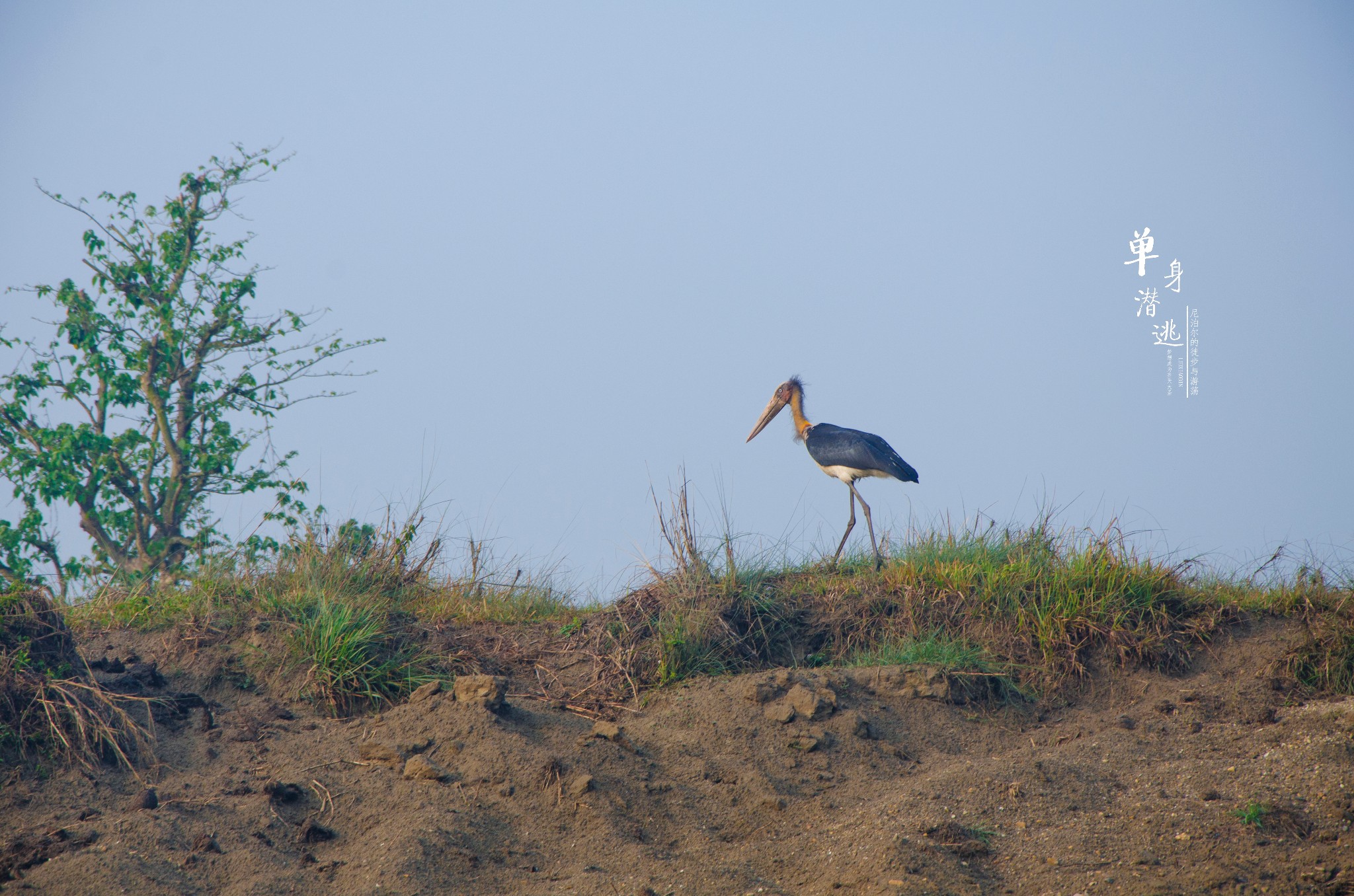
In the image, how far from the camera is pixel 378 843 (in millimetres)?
4059

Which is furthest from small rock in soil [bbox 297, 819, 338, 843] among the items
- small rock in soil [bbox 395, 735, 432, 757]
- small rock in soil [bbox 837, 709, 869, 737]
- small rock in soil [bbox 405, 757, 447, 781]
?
small rock in soil [bbox 837, 709, 869, 737]

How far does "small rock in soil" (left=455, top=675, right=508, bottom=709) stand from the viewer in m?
4.99

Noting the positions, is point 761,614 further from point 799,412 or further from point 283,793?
point 799,412

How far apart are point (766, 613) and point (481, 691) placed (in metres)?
2.17

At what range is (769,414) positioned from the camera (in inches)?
440

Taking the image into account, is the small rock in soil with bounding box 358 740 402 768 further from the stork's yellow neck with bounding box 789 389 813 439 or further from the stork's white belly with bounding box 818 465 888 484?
the stork's yellow neck with bounding box 789 389 813 439

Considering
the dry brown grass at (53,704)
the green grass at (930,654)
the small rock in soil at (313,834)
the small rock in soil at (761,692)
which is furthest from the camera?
the green grass at (930,654)

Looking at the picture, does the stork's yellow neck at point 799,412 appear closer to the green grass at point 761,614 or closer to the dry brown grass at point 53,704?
the green grass at point 761,614

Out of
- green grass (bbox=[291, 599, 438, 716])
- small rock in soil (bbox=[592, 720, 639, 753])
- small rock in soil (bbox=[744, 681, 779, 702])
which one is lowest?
Result: small rock in soil (bbox=[592, 720, 639, 753])

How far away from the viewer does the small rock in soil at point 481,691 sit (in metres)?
4.99

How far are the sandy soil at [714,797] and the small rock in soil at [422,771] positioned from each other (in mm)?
13

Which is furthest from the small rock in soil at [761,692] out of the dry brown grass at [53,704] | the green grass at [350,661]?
the dry brown grass at [53,704]

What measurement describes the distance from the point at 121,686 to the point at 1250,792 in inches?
222

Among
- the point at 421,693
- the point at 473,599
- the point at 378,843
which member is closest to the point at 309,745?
the point at 421,693
